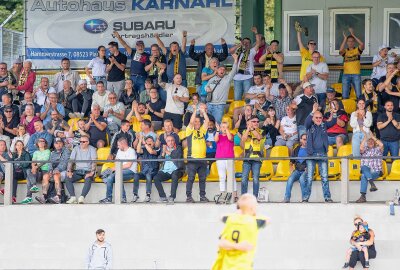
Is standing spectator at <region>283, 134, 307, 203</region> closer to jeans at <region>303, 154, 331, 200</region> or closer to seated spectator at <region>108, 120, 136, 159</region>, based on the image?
jeans at <region>303, 154, 331, 200</region>

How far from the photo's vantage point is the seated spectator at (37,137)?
23.6 meters

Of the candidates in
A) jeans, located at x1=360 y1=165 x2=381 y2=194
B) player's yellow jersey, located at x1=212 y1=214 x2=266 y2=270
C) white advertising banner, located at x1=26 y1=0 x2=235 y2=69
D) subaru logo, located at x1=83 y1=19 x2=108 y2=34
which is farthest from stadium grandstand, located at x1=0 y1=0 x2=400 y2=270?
player's yellow jersey, located at x1=212 y1=214 x2=266 y2=270

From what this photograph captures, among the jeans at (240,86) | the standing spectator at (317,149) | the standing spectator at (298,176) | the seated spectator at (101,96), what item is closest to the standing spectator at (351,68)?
the jeans at (240,86)

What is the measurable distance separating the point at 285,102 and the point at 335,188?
2542 millimetres

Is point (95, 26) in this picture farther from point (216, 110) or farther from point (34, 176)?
point (34, 176)

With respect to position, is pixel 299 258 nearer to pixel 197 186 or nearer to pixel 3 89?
pixel 197 186

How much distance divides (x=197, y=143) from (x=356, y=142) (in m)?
2.85

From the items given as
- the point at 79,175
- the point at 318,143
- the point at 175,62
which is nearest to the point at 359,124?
the point at 318,143

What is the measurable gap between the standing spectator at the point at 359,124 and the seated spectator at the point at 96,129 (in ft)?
15.5

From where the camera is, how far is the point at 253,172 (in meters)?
22.0

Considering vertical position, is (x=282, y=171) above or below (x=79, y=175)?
above

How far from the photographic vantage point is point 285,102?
23.7m

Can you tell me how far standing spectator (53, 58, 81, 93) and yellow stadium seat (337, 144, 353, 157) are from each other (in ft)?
20.6

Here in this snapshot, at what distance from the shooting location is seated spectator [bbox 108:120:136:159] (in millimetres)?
22859
